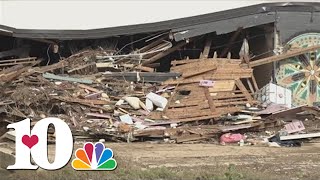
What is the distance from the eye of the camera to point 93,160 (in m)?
8.89

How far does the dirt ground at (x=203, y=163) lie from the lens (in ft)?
29.3

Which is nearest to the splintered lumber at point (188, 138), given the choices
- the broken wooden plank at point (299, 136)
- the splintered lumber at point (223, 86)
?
the splintered lumber at point (223, 86)

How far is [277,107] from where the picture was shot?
14773 mm

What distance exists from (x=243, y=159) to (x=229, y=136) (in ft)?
7.38

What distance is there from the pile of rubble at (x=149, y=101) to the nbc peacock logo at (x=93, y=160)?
13.8ft

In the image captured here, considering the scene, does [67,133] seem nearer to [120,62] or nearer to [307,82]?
[120,62]

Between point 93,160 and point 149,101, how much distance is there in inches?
230

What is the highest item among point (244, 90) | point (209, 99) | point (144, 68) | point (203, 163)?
point (144, 68)

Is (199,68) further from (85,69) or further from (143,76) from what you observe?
(85,69)

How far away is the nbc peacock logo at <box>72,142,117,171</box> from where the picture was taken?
8.87m

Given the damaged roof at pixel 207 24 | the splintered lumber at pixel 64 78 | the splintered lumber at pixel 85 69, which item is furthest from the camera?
the splintered lumber at pixel 85 69

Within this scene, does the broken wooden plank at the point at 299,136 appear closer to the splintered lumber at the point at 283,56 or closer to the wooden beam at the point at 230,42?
the splintered lumber at the point at 283,56

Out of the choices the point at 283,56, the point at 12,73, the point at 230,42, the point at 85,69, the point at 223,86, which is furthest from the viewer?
the point at 230,42

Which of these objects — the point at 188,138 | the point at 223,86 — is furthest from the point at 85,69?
the point at 223,86
